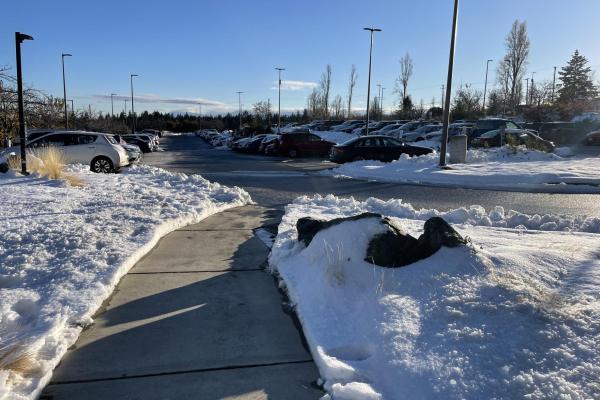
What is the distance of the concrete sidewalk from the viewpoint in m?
3.49

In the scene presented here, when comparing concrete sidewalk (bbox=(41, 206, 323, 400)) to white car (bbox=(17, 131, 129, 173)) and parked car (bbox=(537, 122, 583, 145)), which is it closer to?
white car (bbox=(17, 131, 129, 173))

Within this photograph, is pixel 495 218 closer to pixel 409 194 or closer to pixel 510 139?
pixel 409 194

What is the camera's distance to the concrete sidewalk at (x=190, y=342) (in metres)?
3.49

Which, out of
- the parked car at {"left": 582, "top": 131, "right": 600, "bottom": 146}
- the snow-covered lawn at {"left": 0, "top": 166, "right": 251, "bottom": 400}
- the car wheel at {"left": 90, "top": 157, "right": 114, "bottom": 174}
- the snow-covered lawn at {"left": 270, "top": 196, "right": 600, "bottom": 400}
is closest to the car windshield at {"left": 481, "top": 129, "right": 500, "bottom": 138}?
the parked car at {"left": 582, "top": 131, "right": 600, "bottom": 146}

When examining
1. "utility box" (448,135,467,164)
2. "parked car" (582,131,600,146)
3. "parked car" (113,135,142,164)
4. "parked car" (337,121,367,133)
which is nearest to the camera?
"utility box" (448,135,467,164)

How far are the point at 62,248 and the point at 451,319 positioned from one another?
464cm

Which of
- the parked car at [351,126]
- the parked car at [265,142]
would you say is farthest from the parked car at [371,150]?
the parked car at [351,126]

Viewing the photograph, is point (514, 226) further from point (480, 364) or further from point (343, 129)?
point (343, 129)

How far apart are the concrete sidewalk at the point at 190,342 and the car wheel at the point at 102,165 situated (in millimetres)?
12819

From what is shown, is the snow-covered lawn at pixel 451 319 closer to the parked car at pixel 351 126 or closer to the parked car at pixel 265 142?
the parked car at pixel 265 142

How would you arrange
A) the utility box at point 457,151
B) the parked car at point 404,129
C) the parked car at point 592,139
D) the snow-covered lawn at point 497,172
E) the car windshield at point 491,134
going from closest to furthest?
the snow-covered lawn at point 497,172 → the utility box at point 457,151 → the car windshield at point 491,134 → the parked car at point 592,139 → the parked car at point 404,129

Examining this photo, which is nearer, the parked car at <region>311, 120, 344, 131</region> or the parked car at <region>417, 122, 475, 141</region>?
the parked car at <region>417, 122, 475, 141</region>

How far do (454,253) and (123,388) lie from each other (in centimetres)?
302

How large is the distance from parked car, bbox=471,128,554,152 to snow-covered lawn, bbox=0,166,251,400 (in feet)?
60.5
